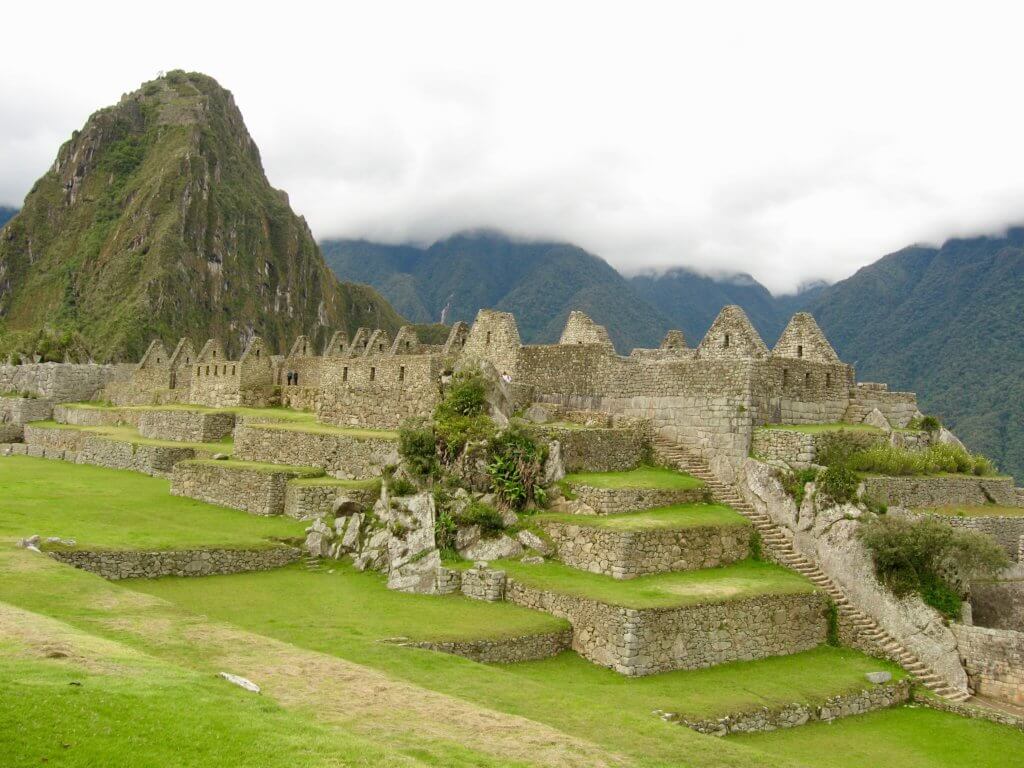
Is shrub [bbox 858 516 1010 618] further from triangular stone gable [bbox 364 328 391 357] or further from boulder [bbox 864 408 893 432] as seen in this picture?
triangular stone gable [bbox 364 328 391 357]

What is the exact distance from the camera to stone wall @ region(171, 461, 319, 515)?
2412 cm

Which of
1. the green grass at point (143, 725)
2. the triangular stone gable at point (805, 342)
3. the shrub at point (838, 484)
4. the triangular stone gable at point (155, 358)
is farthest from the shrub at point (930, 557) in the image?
the triangular stone gable at point (155, 358)

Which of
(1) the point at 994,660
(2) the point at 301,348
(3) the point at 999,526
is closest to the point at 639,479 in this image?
(1) the point at 994,660

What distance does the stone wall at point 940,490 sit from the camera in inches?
819

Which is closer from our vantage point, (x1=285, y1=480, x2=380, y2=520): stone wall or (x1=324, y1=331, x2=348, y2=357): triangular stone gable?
(x1=285, y1=480, x2=380, y2=520): stone wall

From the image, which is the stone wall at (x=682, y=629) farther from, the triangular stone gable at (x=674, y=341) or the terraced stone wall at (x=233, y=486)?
the triangular stone gable at (x=674, y=341)

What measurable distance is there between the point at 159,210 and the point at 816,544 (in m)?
204

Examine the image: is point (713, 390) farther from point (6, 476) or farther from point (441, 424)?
point (6, 476)

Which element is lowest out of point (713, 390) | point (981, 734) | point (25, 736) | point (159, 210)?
point (981, 734)

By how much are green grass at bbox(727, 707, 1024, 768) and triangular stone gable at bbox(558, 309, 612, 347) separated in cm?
1449

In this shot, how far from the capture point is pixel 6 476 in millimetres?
29328

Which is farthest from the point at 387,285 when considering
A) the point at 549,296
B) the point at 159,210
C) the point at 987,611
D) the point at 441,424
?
the point at 159,210

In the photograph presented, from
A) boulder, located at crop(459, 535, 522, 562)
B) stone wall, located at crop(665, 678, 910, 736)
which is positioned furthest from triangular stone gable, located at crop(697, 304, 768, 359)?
stone wall, located at crop(665, 678, 910, 736)

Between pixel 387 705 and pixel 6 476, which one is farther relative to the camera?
pixel 6 476
